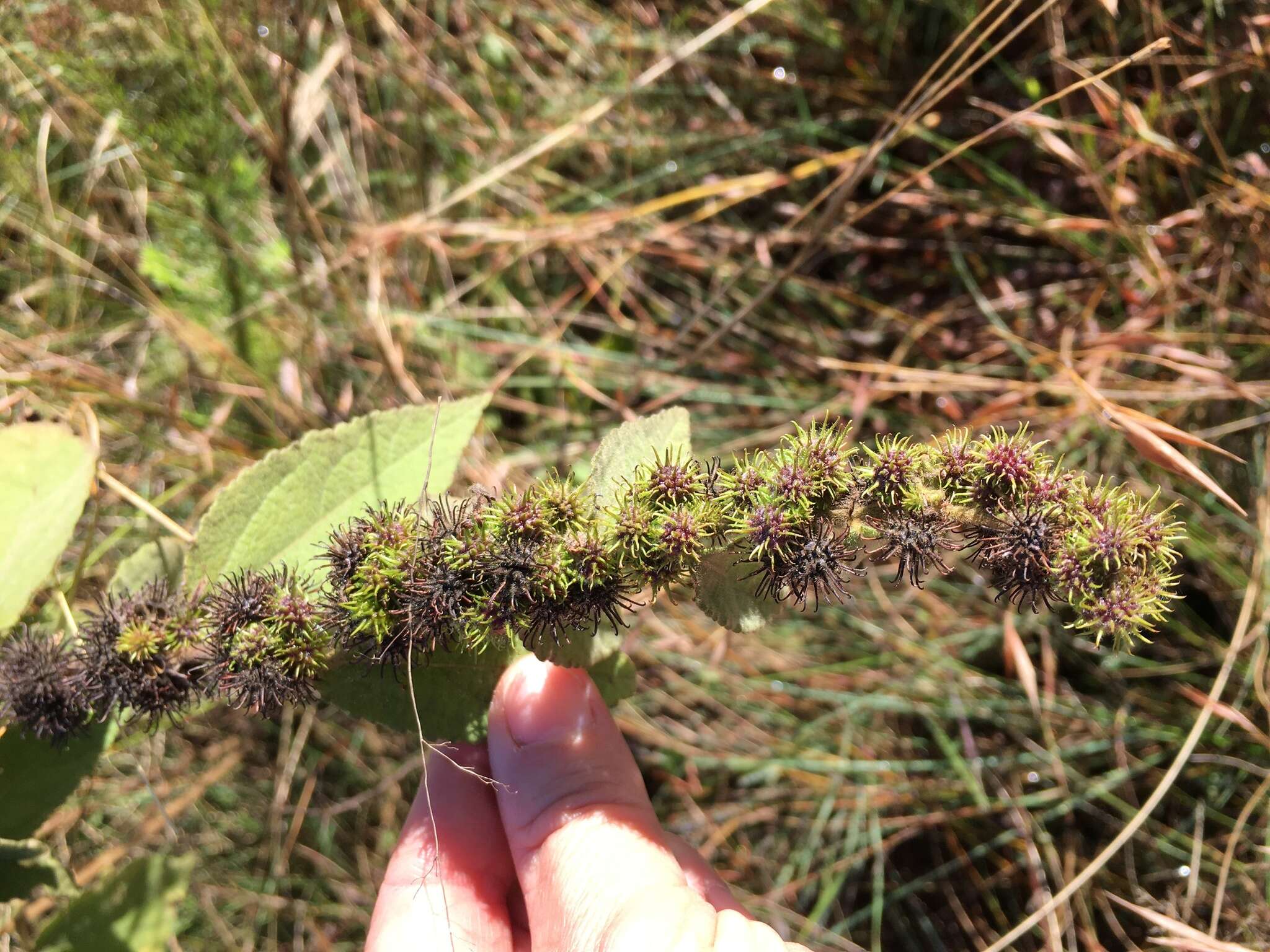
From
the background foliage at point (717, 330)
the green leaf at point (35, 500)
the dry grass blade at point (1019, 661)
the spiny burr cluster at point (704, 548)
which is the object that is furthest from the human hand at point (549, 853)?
the dry grass blade at point (1019, 661)

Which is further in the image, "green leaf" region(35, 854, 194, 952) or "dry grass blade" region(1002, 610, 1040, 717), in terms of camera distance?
"dry grass blade" region(1002, 610, 1040, 717)

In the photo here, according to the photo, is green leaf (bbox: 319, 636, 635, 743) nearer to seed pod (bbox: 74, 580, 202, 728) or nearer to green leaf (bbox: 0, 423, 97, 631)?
seed pod (bbox: 74, 580, 202, 728)

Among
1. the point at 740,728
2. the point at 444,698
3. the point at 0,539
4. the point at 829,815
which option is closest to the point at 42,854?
the point at 0,539

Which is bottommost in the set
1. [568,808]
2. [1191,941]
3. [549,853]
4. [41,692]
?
[1191,941]

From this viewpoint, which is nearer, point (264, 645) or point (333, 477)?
point (264, 645)

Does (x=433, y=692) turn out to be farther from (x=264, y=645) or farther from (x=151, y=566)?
(x=151, y=566)

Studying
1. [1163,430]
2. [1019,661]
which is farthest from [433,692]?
[1019,661]

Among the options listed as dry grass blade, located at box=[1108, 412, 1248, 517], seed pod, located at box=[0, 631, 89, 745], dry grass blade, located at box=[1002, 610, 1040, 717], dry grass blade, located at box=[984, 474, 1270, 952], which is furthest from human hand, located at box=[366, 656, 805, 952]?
dry grass blade, located at box=[1108, 412, 1248, 517]
